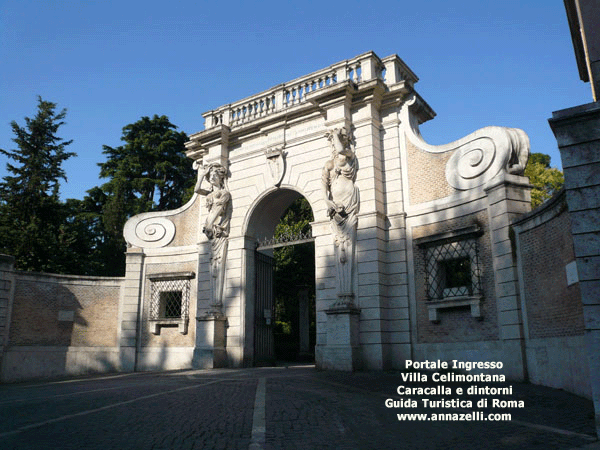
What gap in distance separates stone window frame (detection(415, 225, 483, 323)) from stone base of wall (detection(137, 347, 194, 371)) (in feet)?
25.6

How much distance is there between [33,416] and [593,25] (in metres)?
9.56

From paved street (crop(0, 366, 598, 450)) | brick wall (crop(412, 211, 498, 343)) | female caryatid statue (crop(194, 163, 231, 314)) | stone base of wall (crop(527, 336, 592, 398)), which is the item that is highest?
female caryatid statue (crop(194, 163, 231, 314))

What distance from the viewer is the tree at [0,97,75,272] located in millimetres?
20000

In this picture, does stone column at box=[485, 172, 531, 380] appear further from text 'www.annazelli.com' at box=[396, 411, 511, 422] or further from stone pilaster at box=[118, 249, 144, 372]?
stone pilaster at box=[118, 249, 144, 372]

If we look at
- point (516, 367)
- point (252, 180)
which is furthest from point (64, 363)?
point (516, 367)

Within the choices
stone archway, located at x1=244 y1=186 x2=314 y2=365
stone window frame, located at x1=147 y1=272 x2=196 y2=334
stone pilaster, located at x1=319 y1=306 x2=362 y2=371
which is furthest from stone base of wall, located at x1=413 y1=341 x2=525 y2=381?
stone window frame, located at x1=147 y1=272 x2=196 y2=334

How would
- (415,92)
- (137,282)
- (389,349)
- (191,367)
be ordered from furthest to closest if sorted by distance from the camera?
(137,282) < (191,367) < (415,92) < (389,349)

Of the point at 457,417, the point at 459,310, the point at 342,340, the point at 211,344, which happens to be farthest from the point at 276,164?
the point at 457,417

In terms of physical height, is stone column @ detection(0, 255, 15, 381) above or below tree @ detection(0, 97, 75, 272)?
below

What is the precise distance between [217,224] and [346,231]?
4.68 m

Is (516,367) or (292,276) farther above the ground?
(292,276)

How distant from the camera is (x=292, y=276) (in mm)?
24219

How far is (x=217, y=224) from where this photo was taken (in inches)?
611

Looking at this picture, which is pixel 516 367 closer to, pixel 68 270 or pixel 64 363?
pixel 64 363
